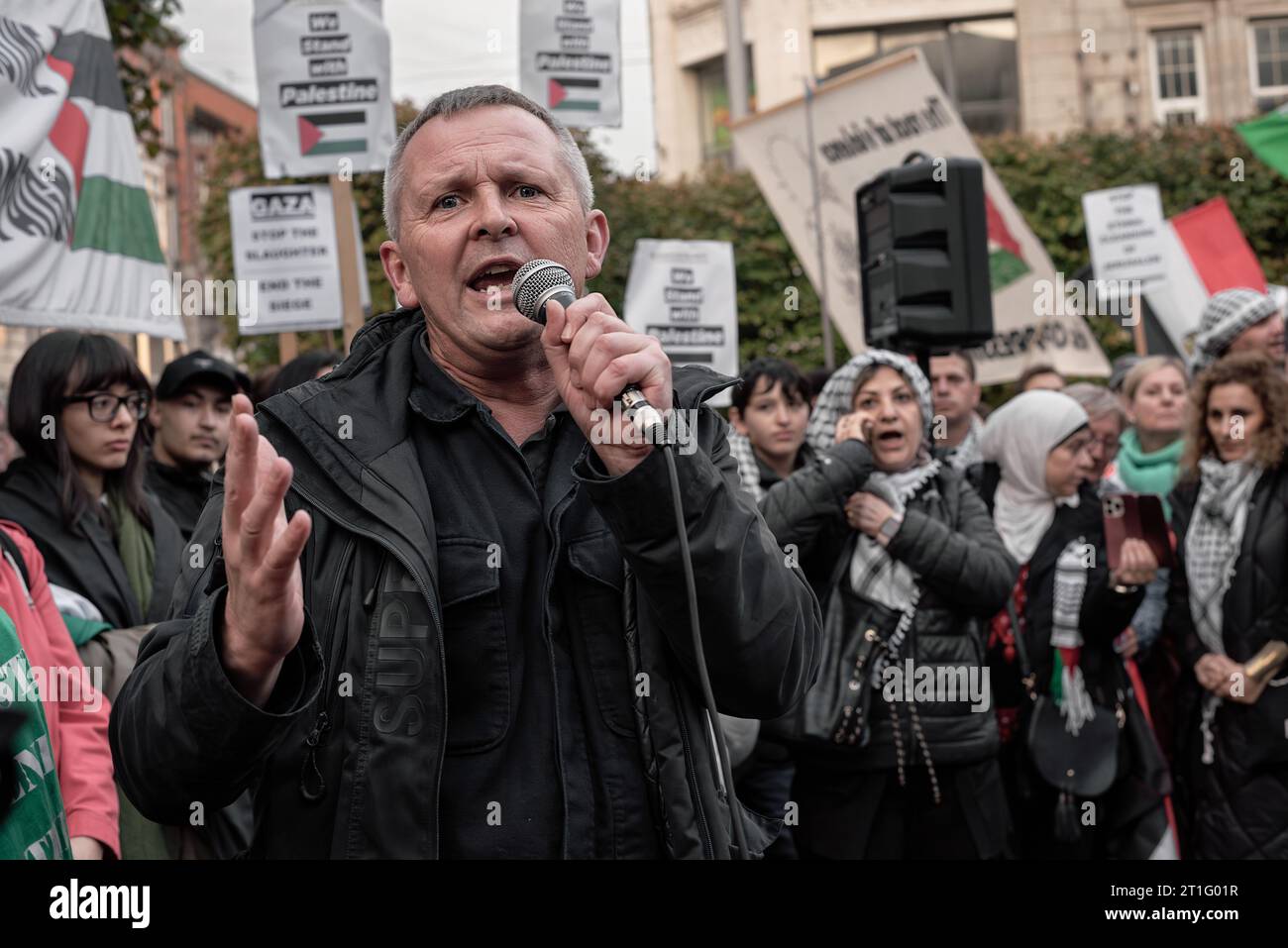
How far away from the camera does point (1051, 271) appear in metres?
9.20

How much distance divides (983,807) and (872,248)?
2.32 metres

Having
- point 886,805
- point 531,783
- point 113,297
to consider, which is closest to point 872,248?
point 886,805

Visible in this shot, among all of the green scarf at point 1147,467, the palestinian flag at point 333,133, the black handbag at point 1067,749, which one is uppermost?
the palestinian flag at point 333,133

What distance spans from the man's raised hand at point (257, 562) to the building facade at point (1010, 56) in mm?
22238

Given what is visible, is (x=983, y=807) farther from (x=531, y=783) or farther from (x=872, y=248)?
(x=531, y=783)

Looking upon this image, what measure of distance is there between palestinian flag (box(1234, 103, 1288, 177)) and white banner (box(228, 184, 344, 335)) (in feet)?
21.1

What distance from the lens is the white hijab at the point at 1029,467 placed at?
572 cm

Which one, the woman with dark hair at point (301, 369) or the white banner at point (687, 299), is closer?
the woman with dark hair at point (301, 369)

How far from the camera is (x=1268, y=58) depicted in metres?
25.2

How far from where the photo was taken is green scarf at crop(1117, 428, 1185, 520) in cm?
707

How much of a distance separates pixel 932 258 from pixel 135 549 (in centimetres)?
311

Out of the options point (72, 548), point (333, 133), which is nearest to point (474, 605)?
point (72, 548)

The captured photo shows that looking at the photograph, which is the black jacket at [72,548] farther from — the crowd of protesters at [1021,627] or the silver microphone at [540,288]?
the silver microphone at [540,288]

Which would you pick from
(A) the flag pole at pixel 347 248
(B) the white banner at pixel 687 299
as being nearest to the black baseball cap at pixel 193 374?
(A) the flag pole at pixel 347 248
